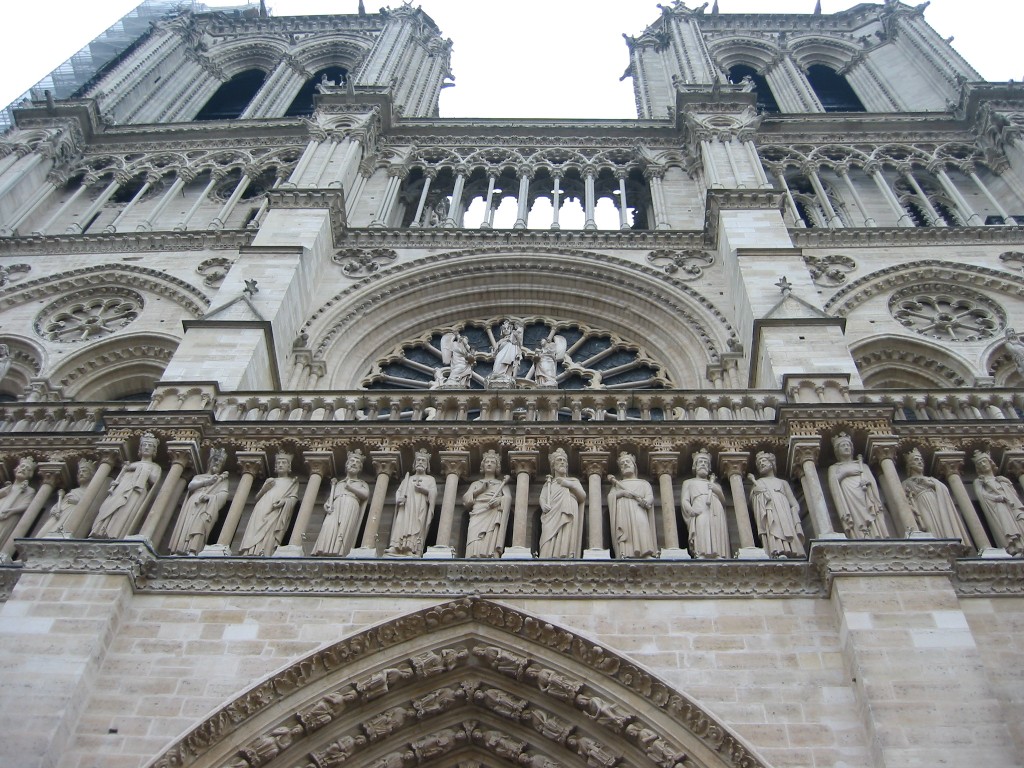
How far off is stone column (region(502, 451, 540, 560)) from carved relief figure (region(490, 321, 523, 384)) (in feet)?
9.80

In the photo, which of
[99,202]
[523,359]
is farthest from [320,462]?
[99,202]

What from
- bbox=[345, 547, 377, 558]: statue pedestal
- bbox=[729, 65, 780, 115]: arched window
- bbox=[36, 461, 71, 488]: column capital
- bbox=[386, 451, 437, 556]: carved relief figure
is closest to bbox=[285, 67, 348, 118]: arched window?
bbox=[729, 65, 780, 115]: arched window

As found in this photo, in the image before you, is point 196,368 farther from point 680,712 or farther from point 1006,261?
point 1006,261

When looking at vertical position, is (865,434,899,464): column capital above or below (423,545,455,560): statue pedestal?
above

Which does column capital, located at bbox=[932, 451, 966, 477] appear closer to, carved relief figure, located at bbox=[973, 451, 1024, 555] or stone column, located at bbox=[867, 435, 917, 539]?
carved relief figure, located at bbox=[973, 451, 1024, 555]

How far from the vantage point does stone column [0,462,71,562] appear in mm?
10000

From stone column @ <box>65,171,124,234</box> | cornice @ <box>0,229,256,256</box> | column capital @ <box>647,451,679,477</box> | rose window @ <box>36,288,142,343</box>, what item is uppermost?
stone column @ <box>65,171,124,234</box>

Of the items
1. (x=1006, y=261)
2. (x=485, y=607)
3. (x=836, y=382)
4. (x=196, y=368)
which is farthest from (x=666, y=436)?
(x=1006, y=261)

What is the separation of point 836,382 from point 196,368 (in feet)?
22.4

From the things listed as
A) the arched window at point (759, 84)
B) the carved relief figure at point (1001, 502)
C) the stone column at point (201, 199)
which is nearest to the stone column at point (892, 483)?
the carved relief figure at point (1001, 502)

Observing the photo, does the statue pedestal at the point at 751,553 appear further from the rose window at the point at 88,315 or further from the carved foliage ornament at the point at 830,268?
the rose window at the point at 88,315

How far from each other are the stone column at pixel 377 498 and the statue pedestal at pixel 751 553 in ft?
9.96

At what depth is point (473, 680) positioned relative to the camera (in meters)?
8.88

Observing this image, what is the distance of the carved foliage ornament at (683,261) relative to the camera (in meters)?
16.3
